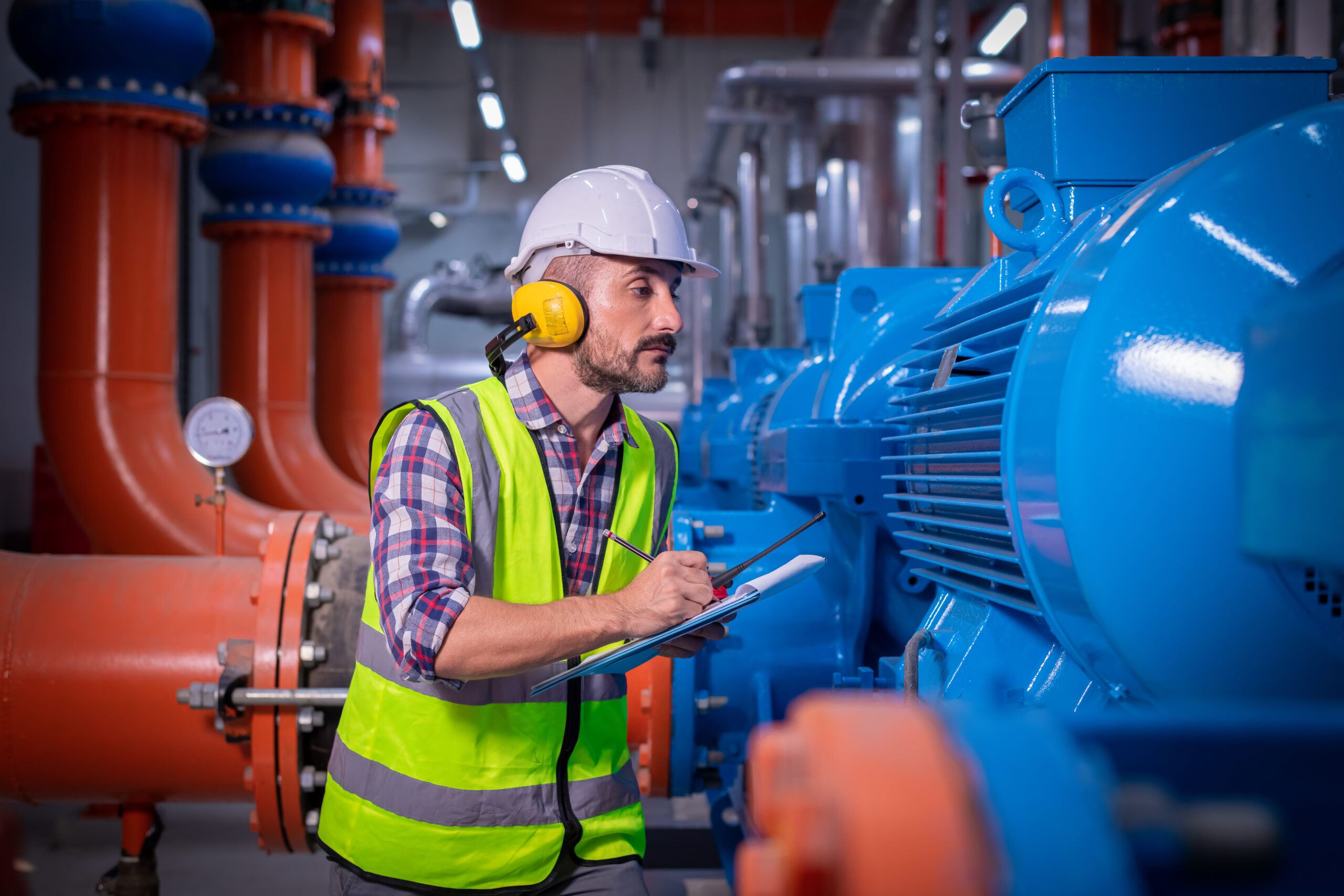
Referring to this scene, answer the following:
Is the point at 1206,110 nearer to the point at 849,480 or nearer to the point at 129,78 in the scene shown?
the point at 849,480

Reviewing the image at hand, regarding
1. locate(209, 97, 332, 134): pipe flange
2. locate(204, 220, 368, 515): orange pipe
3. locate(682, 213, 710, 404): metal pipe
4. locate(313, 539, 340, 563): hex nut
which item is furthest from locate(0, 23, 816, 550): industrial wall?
locate(313, 539, 340, 563): hex nut

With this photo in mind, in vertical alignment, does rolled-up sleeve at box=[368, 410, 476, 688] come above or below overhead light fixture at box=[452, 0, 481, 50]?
A: below

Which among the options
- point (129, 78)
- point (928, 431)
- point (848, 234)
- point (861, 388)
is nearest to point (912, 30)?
point (848, 234)

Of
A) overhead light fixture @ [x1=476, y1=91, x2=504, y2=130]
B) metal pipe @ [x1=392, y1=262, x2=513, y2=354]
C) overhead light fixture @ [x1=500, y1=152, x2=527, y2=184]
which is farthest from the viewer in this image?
metal pipe @ [x1=392, y1=262, x2=513, y2=354]

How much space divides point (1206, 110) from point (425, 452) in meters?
1.05

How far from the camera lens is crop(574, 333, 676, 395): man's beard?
1.55 m

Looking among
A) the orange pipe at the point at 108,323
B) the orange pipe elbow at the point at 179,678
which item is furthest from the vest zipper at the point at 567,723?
the orange pipe at the point at 108,323

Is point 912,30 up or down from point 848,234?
up

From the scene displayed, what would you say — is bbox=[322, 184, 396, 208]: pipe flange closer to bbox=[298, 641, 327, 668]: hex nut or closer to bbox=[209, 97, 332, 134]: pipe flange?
bbox=[209, 97, 332, 134]: pipe flange

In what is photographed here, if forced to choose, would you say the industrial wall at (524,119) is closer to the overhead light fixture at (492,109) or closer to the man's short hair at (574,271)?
the overhead light fixture at (492,109)

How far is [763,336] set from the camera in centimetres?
770

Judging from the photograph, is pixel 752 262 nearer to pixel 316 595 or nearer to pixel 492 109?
pixel 492 109

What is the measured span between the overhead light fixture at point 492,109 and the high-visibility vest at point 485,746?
7360mm

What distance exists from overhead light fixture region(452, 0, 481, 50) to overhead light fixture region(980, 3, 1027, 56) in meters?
3.02
